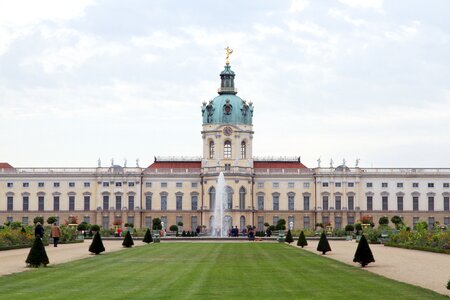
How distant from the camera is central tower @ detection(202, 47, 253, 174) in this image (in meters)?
114

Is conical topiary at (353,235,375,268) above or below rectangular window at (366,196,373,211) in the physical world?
below

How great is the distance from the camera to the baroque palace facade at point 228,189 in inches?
4505

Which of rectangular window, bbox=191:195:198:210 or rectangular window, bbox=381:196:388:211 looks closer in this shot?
rectangular window, bbox=381:196:388:211

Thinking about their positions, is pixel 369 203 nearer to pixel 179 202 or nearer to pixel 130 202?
pixel 179 202

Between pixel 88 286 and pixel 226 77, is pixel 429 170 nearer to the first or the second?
pixel 226 77

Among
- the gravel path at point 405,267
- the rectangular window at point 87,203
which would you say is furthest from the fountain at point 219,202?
the gravel path at point 405,267

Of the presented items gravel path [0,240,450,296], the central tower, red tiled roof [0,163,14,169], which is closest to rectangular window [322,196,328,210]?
the central tower

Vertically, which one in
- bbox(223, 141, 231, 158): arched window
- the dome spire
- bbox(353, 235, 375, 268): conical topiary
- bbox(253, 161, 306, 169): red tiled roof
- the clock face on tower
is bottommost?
bbox(353, 235, 375, 268): conical topiary

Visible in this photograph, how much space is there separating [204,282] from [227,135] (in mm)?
86920

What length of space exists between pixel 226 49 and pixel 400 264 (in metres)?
82.5

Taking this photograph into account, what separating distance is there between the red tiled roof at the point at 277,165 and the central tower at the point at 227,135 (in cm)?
361

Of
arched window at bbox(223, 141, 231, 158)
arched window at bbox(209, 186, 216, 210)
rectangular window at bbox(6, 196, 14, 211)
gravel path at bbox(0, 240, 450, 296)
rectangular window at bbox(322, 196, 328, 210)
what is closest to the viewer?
gravel path at bbox(0, 240, 450, 296)

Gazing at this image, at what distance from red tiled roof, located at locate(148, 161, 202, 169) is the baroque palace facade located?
1609 millimetres

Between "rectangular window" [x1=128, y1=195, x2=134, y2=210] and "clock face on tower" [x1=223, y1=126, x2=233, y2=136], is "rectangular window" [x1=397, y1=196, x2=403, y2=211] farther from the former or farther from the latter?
"rectangular window" [x1=128, y1=195, x2=134, y2=210]
